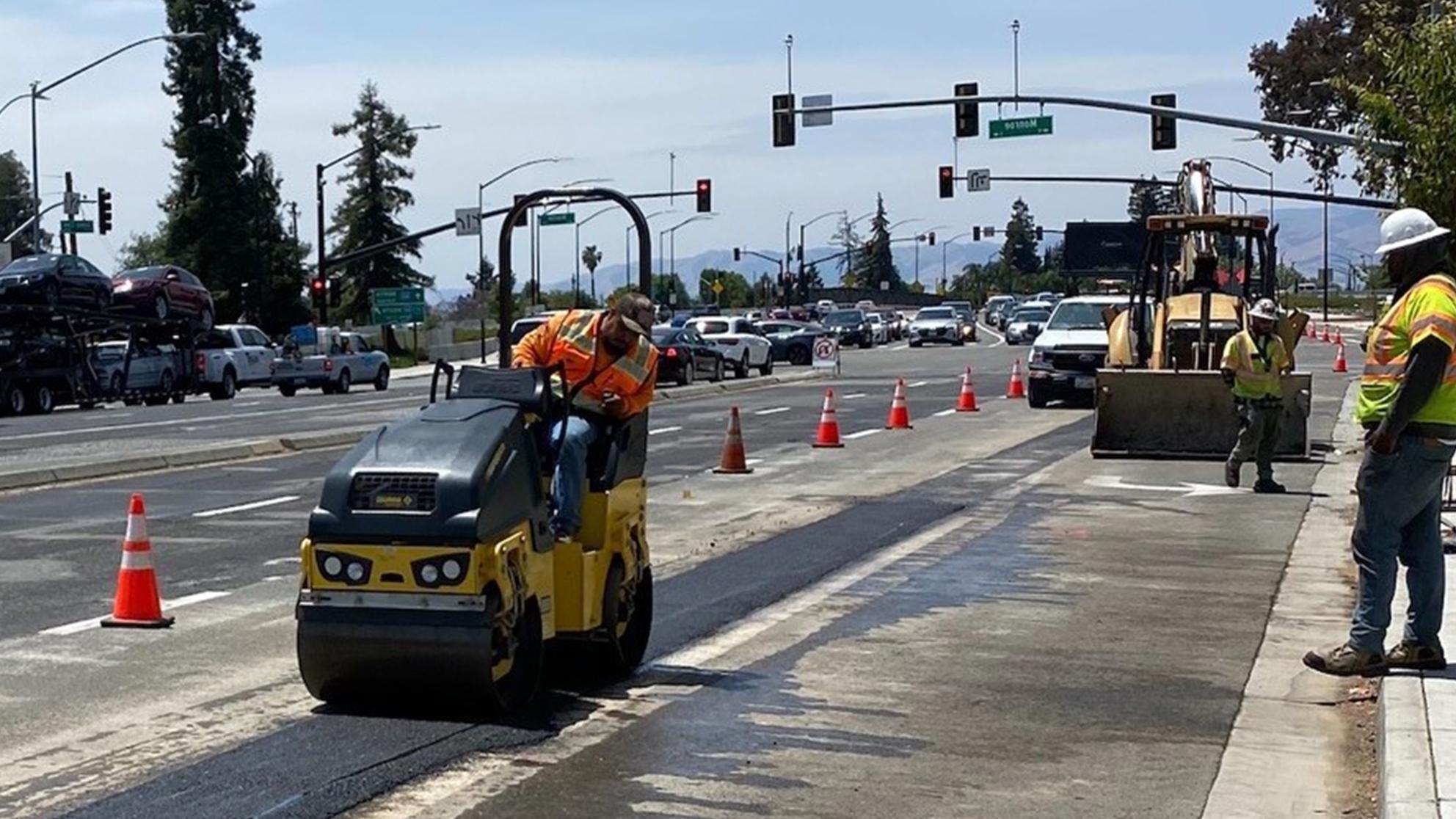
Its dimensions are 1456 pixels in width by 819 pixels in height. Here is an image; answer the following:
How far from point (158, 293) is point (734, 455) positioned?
1144 inches

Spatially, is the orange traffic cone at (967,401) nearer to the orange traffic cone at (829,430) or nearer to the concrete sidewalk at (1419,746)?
the orange traffic cone at (829,430)

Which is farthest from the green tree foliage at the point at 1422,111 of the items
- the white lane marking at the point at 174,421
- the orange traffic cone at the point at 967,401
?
the white lane marking at the point at 174,421

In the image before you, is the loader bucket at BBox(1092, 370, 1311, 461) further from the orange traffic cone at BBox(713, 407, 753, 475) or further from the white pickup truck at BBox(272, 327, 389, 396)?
the white pickup truck at BBox(272, 327, 389, 396)

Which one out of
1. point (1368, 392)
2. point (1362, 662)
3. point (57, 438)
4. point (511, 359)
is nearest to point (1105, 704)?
point (1362, 662)

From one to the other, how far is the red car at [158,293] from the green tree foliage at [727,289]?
3735 inches

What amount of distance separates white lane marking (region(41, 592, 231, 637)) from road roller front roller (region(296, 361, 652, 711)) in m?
3.27

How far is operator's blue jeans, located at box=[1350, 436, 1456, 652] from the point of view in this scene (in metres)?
9.05

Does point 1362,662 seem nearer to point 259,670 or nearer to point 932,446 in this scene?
point 259,670

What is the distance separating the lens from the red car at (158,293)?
47.1 m

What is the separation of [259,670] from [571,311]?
2399mm

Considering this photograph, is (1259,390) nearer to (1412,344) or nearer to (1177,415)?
(1177,415)

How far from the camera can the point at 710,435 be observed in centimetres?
2809

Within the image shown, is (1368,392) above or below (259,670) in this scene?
above

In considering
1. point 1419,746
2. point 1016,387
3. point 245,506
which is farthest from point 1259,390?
point 1016,387
